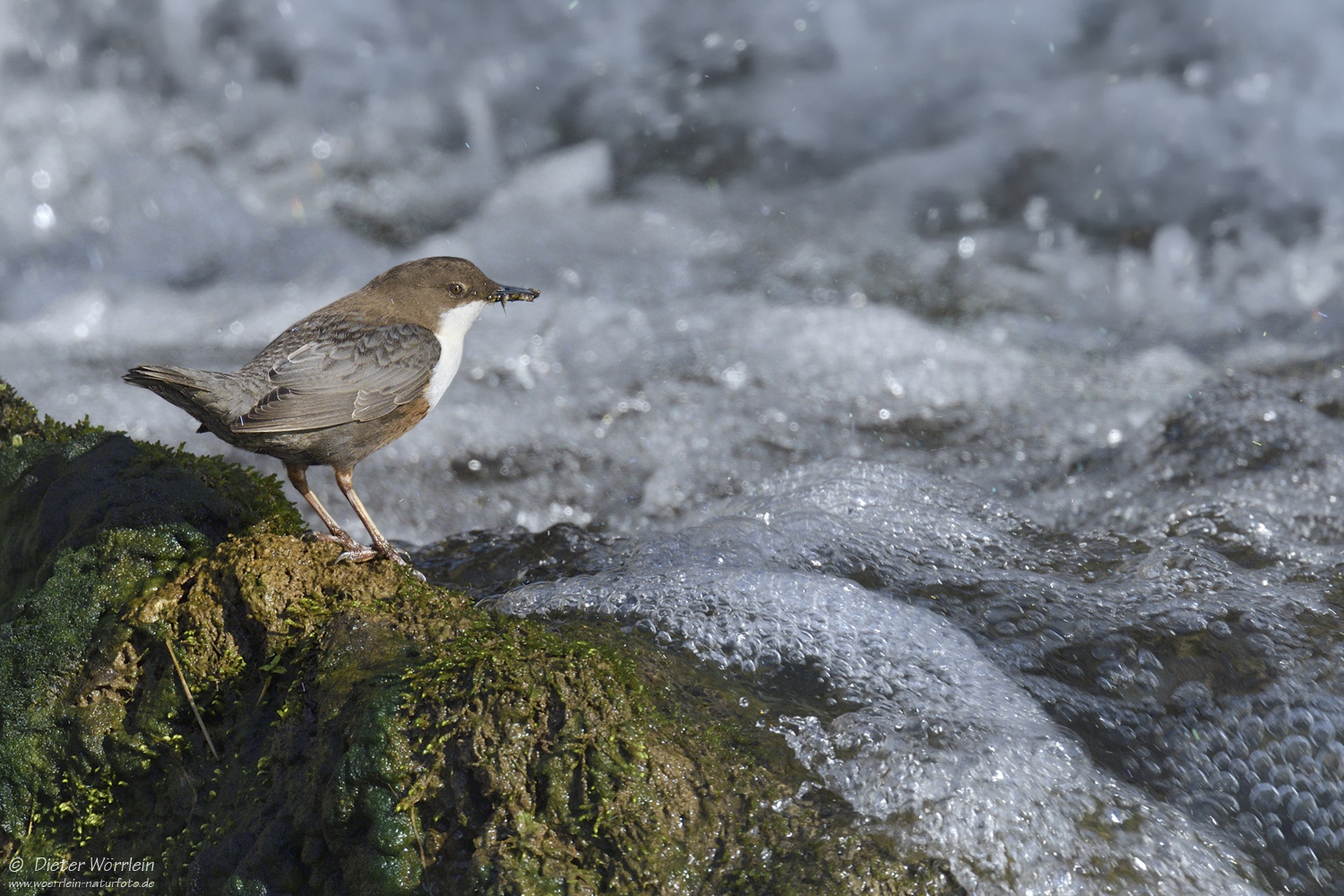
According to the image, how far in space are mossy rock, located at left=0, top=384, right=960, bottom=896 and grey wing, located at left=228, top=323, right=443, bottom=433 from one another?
0.30 metres

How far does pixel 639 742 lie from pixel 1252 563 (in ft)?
9.57

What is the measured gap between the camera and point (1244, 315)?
698 cm

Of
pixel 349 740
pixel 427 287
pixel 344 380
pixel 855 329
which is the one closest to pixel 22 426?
pixel 344 380

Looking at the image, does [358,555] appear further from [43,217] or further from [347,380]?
[43,217]

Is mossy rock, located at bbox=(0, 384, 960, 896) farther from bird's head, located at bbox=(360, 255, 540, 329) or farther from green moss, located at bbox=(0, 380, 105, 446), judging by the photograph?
bird's head, located at bbox=(360, 255, 540, 329)

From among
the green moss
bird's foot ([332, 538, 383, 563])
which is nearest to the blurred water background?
bird's foot ([332, 538, 383, 563])

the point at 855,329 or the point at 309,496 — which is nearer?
the point at 309,496

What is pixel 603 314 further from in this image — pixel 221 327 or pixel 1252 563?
pixel 1252 563

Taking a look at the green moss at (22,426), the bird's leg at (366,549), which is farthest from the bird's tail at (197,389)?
the green moss at (22,426)

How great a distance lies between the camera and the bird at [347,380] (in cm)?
272

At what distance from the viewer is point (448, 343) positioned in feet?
11.1

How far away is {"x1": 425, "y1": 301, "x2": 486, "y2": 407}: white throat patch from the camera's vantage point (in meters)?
3.23

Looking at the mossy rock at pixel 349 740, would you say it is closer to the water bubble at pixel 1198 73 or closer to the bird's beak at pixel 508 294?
the bird's beak at pixel 508 294

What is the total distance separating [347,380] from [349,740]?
1.28 m
